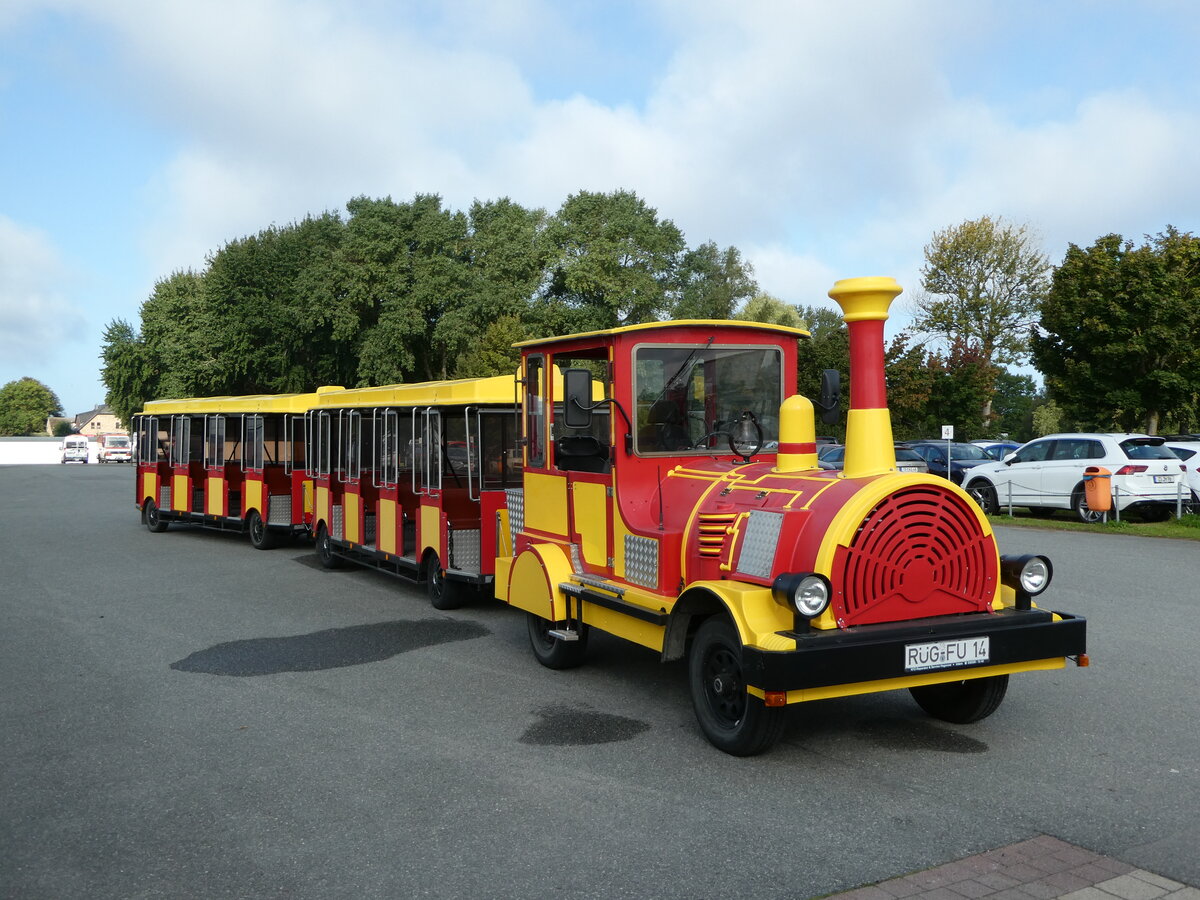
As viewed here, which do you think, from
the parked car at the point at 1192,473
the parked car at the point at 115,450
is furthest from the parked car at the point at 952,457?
the parked car at the point at 115,450

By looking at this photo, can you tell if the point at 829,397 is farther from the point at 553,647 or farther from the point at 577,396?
the point at 553,647

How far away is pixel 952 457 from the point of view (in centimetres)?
2406

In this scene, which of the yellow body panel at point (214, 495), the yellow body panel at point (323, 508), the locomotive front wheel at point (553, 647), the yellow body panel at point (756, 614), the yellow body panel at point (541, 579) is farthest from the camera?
the yellow body panel at point (214, 495)

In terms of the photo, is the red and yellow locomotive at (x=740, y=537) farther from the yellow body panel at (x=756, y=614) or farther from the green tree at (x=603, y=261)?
the green tree at (x=603, y=261)

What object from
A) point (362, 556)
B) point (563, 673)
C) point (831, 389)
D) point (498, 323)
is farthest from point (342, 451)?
point (498, 323)

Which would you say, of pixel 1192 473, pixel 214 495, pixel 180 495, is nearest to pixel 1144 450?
pixel 1192 473

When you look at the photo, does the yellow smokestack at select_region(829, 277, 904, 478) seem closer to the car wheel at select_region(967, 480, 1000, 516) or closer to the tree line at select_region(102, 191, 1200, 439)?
the car wheel at select_region(967, 480, 1000, 516)

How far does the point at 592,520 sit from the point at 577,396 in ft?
3.13

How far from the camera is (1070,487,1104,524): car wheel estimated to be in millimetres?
17531

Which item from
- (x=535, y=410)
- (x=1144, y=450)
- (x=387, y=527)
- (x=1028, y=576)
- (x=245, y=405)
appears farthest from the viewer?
(x=1144, y=450)

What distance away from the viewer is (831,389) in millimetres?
6184

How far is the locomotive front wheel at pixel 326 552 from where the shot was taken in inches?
539

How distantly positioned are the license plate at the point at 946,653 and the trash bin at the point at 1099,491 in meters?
13.1

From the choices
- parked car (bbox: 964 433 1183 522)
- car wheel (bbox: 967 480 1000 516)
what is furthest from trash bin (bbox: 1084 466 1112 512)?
car wheel (bbox: 967 480 1000 516)
